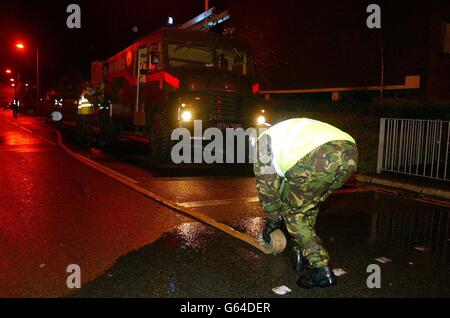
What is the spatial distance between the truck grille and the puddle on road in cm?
470

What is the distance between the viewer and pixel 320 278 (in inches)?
144

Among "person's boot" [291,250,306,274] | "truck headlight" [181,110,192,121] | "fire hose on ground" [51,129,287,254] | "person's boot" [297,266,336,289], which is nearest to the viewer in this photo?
"person's boot" [297,266,336,289]

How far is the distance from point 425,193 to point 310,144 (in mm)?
5472

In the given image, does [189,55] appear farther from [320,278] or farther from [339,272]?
[320,278]

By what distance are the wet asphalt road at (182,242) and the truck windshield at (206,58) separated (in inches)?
136

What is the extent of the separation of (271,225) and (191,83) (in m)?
6.68

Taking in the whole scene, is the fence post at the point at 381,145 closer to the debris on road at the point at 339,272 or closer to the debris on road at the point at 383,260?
the debris on road at the point at 383,260

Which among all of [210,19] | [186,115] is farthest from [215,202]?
[210,19]

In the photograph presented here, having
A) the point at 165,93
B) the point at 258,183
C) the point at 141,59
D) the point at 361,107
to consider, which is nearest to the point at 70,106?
the point at 141,59

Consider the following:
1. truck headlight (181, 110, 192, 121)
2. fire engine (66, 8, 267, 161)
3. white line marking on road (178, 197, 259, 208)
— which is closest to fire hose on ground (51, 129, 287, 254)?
white line marking on road (178, 197, 259, 208)

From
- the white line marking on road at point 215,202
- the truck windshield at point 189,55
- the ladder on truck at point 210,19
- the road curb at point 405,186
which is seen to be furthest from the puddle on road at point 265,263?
the ladder on truck at point 210,19

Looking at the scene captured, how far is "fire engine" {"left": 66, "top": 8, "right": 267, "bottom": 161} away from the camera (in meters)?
10.2

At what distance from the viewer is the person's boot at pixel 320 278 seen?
366 centimetres

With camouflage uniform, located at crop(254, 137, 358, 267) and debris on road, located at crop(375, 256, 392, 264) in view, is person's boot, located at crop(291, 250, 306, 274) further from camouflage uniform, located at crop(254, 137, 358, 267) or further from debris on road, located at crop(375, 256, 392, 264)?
debris on road, located at crop(375, 256, 392, 264)
